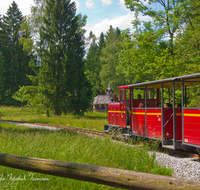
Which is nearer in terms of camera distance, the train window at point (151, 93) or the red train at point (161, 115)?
the red train at point (161, 115)

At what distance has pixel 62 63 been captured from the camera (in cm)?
3162

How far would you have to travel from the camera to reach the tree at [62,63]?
3144 centimetres

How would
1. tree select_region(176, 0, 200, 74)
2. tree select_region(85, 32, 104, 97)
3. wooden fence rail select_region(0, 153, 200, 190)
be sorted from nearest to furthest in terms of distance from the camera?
wooden fence rail select_region(0, 153, 200, 190) → tree select_region(176, 0, 200, 74) → tree select_region(85, 32, 104, 97)

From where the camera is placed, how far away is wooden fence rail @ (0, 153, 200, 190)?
8.00 ft

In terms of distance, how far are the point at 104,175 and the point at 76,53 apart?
32.9m

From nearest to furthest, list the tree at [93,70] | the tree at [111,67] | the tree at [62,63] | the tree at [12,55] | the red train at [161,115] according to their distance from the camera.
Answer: the red train at [161,115], the tree at [62,63], the tree at [111,67], the tree at [12,55], the tree at [93,70]

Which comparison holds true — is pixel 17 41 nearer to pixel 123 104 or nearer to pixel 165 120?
pixel 123 104

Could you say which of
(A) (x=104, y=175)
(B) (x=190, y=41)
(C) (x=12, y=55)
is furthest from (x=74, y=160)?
(C) (x=12, y=55)

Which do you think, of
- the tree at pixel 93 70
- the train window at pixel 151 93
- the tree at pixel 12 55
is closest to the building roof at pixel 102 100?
the tree at pixel 93 70

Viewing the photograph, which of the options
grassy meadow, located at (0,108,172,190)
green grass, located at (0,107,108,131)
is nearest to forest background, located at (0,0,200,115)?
green grass, located at (0,107,108,131)

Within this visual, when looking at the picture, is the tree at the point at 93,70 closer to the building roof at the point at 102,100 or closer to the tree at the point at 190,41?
the building roof at the point at 102,100

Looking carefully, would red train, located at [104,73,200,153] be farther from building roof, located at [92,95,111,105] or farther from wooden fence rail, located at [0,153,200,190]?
building roof, located at [92,95,111,105]

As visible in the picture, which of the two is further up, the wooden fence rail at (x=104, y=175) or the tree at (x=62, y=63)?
the tree at (x=62, y=63)

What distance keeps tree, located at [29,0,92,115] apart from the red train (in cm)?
1800
